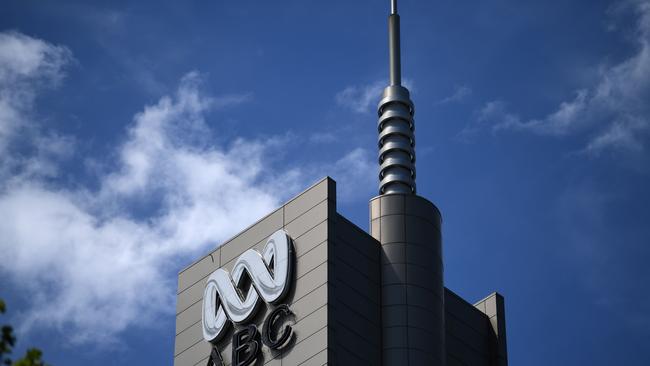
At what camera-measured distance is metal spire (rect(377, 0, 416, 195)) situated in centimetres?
8606

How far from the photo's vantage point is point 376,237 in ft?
273

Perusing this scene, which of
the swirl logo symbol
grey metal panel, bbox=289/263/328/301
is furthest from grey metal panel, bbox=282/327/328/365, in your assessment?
the swirl logo symbol

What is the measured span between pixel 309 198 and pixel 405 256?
22.8 ft

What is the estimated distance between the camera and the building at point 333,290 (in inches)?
3059

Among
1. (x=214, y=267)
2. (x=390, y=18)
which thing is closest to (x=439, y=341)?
(x=214, y=267)

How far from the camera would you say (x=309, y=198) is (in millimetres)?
81188

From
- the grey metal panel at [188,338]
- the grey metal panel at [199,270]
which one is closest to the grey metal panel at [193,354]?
the grey metal panel at [188,338]

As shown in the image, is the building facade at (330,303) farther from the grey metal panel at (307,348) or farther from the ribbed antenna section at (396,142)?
the ribbed antenna section at (396,142)

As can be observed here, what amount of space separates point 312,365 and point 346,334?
307 centimetres

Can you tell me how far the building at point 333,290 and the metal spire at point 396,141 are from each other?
0.30 feet

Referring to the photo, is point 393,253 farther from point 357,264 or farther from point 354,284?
point 354,284

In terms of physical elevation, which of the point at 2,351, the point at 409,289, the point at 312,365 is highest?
the point at 409,289

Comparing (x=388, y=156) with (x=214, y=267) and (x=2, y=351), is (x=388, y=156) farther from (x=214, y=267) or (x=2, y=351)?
(x=2, y=351)

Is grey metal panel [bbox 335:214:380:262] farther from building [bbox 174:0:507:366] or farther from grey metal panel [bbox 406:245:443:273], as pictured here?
grey metal panel [bbox 406:245:443:273]
